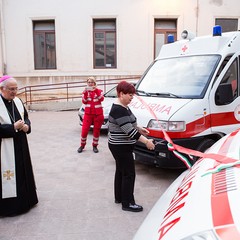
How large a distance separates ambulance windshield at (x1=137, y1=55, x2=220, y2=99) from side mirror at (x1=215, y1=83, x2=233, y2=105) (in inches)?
8.6

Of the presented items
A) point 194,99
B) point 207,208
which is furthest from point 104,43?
point 207,208

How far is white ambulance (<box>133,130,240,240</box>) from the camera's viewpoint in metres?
1.34

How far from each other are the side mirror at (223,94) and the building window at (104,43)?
12.2 meters

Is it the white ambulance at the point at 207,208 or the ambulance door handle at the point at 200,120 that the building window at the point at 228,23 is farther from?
the white ambulance at the point at 207,208

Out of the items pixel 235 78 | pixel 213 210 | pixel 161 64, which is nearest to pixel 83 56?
pixel 161 64

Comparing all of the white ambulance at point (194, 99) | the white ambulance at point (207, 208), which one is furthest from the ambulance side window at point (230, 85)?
the white ambulance at point (207, 208)

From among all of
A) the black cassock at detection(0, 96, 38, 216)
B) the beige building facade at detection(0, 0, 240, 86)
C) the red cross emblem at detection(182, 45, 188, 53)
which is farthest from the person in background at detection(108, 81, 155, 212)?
the beige building facade at detection(0, 0, 240, 86)

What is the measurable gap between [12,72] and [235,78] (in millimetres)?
13791

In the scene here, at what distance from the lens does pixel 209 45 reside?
506 cm

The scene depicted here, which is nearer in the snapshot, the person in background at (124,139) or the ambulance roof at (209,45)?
the person in background at (124,139)

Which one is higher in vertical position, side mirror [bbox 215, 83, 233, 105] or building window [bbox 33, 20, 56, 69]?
building window [bbox 33, 20, 56, 69]

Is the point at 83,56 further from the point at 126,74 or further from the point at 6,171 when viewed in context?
the point at 6,171

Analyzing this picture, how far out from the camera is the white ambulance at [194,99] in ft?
14.5

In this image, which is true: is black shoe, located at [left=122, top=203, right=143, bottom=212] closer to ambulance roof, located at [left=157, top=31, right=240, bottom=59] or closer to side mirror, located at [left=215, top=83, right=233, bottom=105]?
side mirror, located at [left=215, top=83, right=233, bottom=105]
